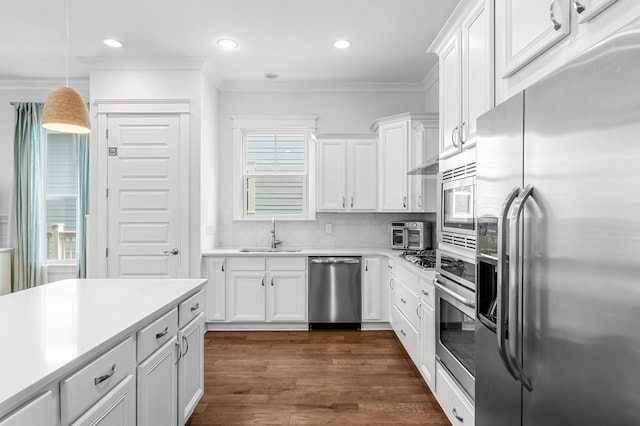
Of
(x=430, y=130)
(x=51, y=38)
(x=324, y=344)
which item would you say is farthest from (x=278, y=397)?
(x=51, y=38)

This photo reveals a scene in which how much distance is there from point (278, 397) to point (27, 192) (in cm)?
407

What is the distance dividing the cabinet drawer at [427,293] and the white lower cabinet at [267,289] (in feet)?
5.86

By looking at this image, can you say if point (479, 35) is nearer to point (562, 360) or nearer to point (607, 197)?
point (607, 197)

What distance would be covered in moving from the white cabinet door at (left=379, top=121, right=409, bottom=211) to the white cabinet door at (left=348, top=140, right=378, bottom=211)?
19cm

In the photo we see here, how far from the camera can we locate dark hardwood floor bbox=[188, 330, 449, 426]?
2521mm

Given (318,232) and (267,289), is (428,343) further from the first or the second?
(318,232)

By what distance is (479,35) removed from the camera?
1.90m

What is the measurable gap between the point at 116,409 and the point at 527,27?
208 cm

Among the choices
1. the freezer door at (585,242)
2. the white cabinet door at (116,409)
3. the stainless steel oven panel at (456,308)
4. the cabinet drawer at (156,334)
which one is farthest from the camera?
the stainless steel oven panel at (456,308)

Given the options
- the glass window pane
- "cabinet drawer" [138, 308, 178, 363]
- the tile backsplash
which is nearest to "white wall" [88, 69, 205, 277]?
the tile backsplash

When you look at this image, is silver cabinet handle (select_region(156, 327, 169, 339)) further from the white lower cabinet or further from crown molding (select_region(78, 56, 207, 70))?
crown molding (select_region(78, 56, 207, 70))

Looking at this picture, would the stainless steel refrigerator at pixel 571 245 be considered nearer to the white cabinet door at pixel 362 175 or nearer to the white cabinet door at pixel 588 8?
the white cabinet door at pixel 588 8

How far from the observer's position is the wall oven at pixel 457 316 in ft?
6.28

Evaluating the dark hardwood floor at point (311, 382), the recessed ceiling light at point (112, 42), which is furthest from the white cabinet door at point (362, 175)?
the recessed ceiling light at point (112, 42)
